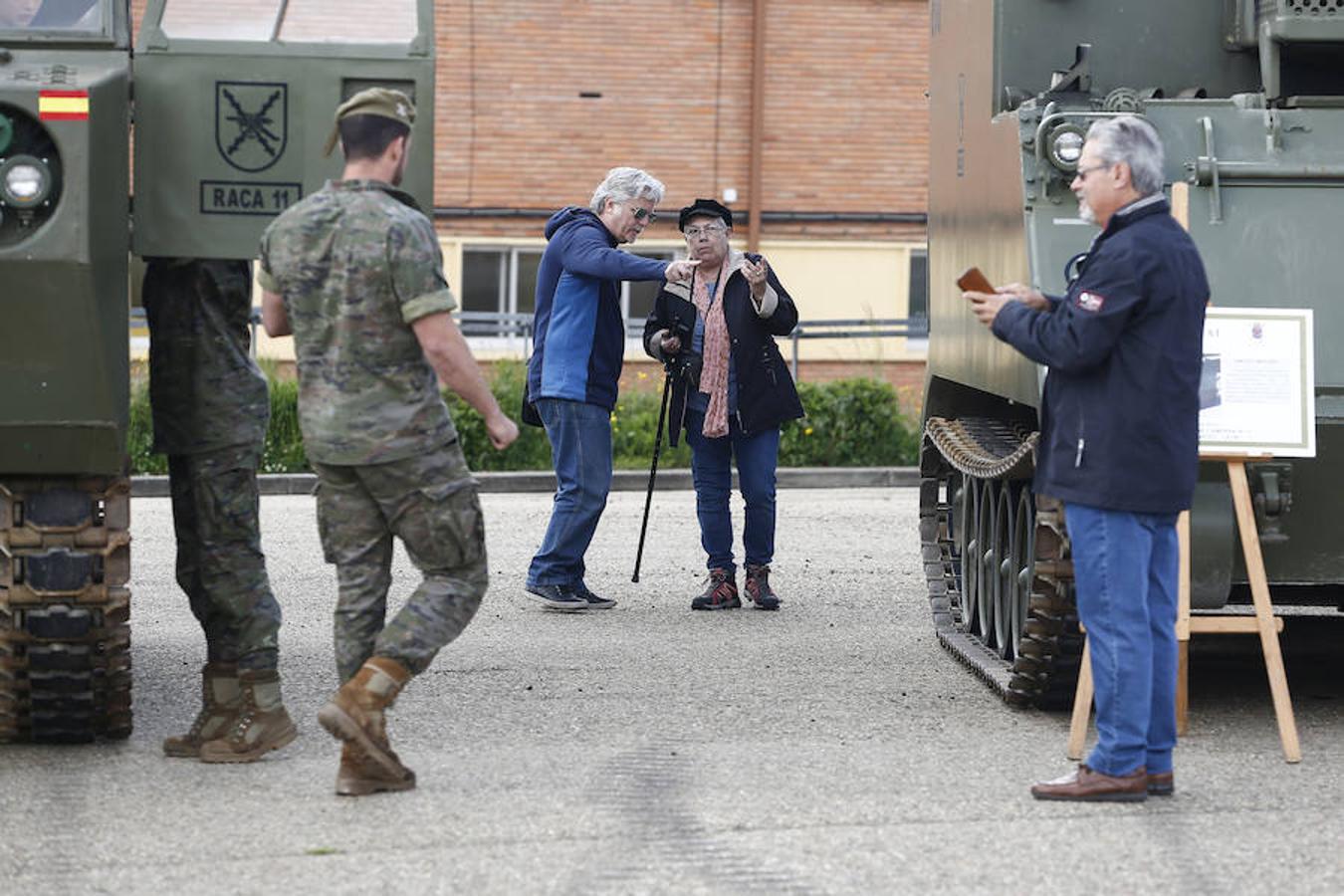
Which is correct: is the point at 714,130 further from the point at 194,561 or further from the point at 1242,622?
the point at 194,561

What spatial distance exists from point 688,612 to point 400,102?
4614 mm

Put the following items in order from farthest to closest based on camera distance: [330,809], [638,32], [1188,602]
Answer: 1. [638,32]
2. [1188,602]
3. [330,809]

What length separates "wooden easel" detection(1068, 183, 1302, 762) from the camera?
7.27 meters

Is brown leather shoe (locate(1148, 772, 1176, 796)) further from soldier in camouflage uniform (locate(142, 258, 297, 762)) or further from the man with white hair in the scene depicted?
the man with white hair

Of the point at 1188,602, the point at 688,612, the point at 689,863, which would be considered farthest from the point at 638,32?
the point at 689,863

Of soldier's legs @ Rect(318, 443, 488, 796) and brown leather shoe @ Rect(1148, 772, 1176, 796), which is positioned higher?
soldier's legs @ Rect(318, 443, 488, 796)

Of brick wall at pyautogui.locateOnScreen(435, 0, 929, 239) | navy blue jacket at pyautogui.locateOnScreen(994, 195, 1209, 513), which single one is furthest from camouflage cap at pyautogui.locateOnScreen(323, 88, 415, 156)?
brick wall at pyautogui.locateOnScreen(435, 0, 929, 239)

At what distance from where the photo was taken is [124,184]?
685cm

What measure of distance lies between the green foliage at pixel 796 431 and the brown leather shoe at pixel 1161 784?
1207 centimetres

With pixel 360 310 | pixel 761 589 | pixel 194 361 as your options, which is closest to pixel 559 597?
pixel 761 589

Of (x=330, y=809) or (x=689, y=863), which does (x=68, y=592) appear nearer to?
(x=330, y=809)

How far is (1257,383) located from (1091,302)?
1050 millimetres

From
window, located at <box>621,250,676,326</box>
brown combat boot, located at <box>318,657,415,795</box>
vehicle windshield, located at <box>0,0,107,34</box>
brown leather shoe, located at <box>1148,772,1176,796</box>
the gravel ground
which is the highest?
vehicle windshield, located at <box>0,0,107,34</box>

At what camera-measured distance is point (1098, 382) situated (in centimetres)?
659
